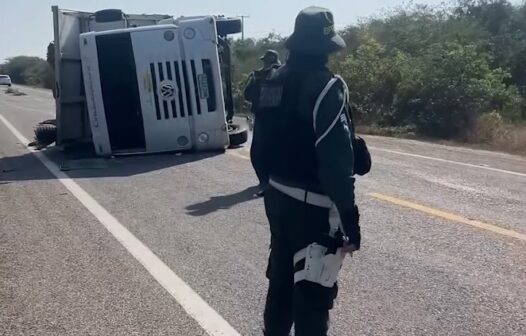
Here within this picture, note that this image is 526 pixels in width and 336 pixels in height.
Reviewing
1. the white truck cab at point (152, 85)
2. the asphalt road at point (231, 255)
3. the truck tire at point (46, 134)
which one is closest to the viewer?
the asphalt road at point (231, 255)

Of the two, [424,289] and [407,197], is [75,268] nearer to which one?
[424,289]

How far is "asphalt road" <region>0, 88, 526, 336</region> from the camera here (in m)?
5.12

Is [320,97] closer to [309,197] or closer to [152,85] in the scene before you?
[309,197]

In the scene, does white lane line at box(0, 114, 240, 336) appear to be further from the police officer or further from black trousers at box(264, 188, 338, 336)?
the police officer

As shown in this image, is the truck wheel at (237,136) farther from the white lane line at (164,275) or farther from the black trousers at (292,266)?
the black trousers at (292,266)

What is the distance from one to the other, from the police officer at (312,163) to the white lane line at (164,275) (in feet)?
4.26

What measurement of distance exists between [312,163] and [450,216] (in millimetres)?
5083

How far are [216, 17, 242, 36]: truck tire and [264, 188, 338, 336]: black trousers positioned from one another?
12.2m

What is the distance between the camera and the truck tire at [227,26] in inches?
620

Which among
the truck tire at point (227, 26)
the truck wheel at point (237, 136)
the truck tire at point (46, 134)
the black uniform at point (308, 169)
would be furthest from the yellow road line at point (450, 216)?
the truck tire at point (46, 134)

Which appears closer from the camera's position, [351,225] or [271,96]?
[351,225]

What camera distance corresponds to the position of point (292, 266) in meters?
3.92

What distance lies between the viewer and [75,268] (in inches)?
255

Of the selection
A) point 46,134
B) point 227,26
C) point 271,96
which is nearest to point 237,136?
point 227,26
